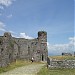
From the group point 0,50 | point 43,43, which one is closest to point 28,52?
point 43,43

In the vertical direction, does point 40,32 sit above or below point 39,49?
above

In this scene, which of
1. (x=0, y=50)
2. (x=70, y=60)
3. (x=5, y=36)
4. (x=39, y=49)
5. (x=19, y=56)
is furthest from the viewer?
(x=39, y=49)

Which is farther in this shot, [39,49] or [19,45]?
[39,49]

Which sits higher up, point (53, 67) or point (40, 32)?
point (40, 32)

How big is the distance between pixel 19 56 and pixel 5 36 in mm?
16633


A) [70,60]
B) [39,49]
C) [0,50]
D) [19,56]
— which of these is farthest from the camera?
[39,49]

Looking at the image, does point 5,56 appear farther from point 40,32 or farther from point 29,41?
point 40,32

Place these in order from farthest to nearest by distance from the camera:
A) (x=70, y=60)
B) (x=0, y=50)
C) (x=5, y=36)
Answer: (x=5, y=36) → (x=0, y=50) → (x=70, y=60)

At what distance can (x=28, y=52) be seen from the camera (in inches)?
2047

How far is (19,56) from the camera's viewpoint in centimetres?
5044

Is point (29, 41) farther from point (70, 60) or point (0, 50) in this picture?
point (70, 60)

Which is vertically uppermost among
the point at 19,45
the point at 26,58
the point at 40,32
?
the point at 40,32

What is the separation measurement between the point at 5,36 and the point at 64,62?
12.7 metres

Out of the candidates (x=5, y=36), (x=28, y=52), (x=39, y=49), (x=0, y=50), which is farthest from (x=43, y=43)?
(x=0, y=50)
